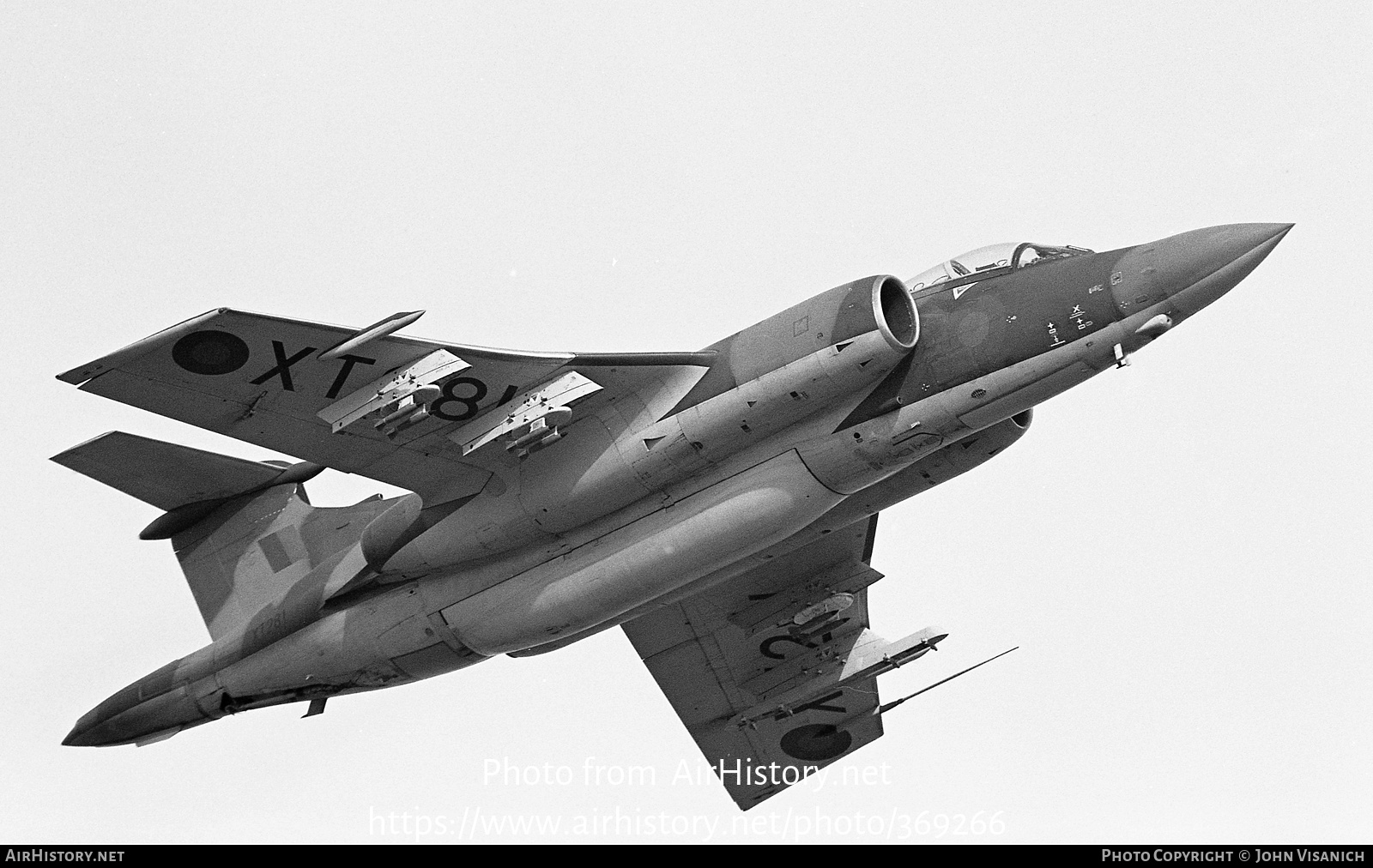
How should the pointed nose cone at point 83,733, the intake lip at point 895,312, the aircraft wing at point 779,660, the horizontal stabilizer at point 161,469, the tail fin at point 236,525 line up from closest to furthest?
the intake lip at point 895,312 < the horizontal stabilizer at point 161,469 < the pointed nose cone at point 83,733 < the tail fin at point 236,525 < the aircraft wing at point 779,660

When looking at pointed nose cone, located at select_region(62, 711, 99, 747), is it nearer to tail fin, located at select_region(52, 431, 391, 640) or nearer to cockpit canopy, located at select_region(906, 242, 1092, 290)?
tail fin, located at select_region(52, 431, 391, 640)

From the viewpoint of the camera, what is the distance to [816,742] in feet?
98.7

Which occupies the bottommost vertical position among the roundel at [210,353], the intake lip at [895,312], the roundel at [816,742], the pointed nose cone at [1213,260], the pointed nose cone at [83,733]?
the roundel at [816,742]

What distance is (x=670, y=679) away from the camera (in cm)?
2933

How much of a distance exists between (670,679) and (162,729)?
8.06 meters

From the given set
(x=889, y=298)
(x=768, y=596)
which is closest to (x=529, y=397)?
(x=889, y=298)

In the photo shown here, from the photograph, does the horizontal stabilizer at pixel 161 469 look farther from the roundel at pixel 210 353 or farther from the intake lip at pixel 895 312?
the intake lip at pixel 895 312

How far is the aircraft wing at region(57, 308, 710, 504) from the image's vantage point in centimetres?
2158

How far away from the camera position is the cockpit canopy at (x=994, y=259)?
874 inches

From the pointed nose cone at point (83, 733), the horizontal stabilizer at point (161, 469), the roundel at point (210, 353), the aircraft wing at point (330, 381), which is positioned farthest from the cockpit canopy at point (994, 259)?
the pointed nose cone at point (83, 733)

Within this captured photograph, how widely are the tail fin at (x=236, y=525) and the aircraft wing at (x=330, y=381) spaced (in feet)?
11.6

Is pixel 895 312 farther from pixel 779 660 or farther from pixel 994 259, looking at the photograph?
pixel 779 660
